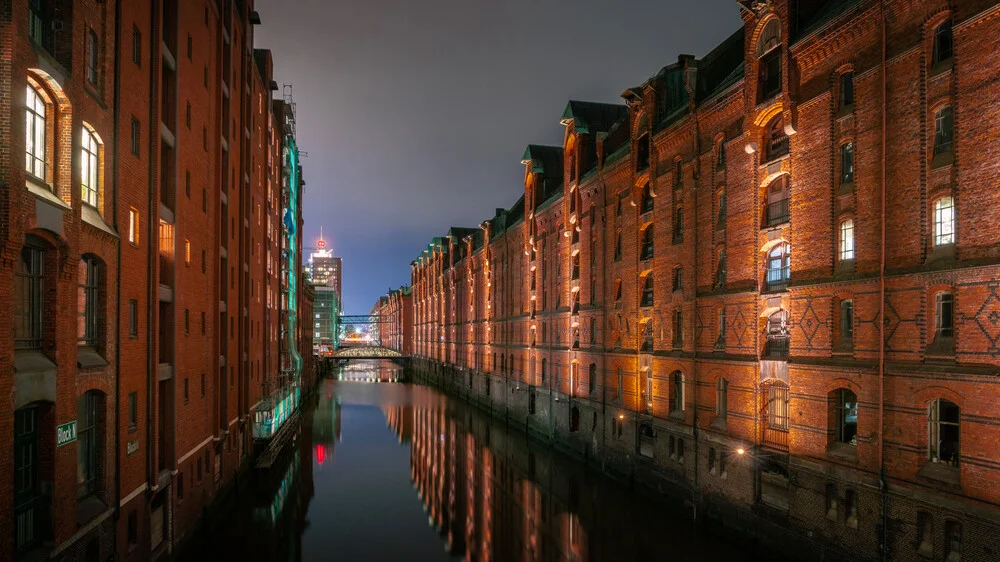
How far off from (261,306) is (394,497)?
14670 millimetres

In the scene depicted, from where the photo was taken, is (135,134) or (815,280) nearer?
(135,134)

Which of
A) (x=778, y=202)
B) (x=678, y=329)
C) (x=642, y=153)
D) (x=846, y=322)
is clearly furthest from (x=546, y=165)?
(x=846, y=322)

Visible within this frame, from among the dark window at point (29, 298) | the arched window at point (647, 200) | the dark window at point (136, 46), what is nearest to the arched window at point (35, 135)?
the dark window at point (29, 298)

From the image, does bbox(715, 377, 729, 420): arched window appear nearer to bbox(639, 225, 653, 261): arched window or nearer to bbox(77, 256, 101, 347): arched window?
bbox(639, 225, 653, 261): arched window

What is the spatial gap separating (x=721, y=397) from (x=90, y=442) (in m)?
19.4

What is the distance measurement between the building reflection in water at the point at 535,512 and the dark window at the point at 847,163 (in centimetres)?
1125

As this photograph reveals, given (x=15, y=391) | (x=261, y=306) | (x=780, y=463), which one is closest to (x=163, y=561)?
(x=15, y=391)

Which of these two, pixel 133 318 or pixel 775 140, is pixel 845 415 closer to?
pixel 775 140

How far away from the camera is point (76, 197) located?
1302 centimetres

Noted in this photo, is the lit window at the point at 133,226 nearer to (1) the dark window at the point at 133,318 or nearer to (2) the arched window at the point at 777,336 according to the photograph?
(1) the dark window at the point at 133,318

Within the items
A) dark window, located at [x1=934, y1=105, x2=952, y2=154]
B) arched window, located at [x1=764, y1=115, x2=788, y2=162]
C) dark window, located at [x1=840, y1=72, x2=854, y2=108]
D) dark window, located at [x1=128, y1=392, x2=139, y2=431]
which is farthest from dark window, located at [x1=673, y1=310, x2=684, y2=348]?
dark window, located at [x1=128, y1=392, x2=139, y2=431]

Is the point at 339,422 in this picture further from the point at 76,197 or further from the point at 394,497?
the point at 76,197

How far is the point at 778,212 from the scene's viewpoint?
21.1m

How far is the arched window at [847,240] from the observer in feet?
57.9
